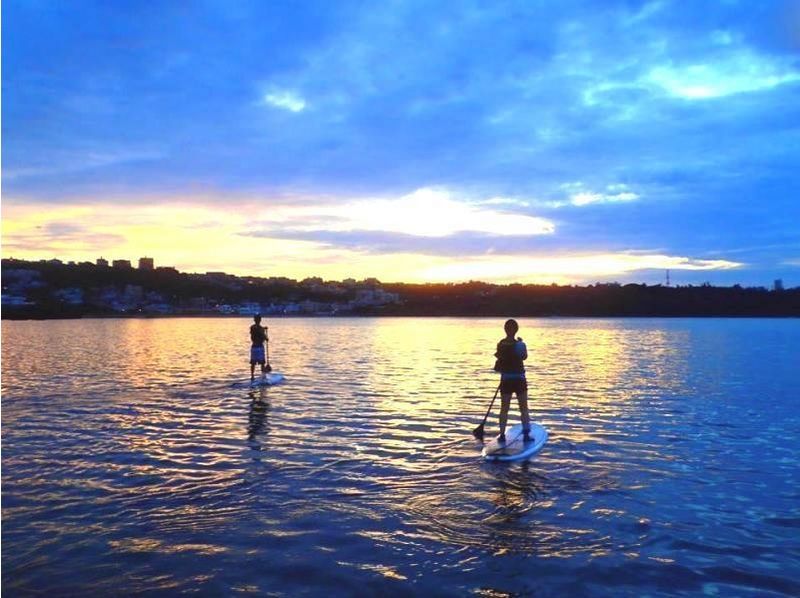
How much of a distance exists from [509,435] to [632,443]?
3.06 m

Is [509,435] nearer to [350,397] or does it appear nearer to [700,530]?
[700,530]

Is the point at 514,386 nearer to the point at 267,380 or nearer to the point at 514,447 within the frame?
the point at 514,447

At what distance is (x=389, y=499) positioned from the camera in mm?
10172

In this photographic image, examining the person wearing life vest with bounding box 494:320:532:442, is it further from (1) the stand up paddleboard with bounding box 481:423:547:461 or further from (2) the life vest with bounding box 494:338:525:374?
(1) the stand up paddleboard with bounding box 481:423:547:461

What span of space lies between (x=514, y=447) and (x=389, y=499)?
13.7 feet

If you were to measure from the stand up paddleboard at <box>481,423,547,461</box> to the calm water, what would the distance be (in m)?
0.36

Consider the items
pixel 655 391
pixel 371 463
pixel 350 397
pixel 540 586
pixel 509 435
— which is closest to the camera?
pixel 540 586

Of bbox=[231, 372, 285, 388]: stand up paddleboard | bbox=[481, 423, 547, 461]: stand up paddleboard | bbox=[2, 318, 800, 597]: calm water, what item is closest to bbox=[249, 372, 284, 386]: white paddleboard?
bbox=[231, 372, 285, 388]: stand up paddleboard

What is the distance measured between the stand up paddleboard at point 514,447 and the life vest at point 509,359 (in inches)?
56.6

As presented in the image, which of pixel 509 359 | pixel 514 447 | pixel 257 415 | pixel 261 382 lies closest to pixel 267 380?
pixel 261 382

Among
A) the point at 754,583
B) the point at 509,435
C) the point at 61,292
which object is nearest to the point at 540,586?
the point at 754,583

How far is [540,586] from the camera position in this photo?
279 inches

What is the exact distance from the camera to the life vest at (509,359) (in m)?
14.2

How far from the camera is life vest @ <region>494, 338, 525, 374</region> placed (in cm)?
1416
